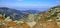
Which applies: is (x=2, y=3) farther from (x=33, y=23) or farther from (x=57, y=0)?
(x=57, y=0)

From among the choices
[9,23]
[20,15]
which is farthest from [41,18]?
[9,23]

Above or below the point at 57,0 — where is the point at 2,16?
below

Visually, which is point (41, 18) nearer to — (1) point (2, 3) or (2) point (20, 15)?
(2) point (20, 15)

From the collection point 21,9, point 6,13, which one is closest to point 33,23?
point 21,9

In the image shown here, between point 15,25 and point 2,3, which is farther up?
point 2,3

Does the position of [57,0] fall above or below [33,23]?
above

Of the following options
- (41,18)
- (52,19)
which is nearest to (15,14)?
(41,18)

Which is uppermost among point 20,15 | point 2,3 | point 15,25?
point 2,3

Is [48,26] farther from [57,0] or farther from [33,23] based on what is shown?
[57,0]
